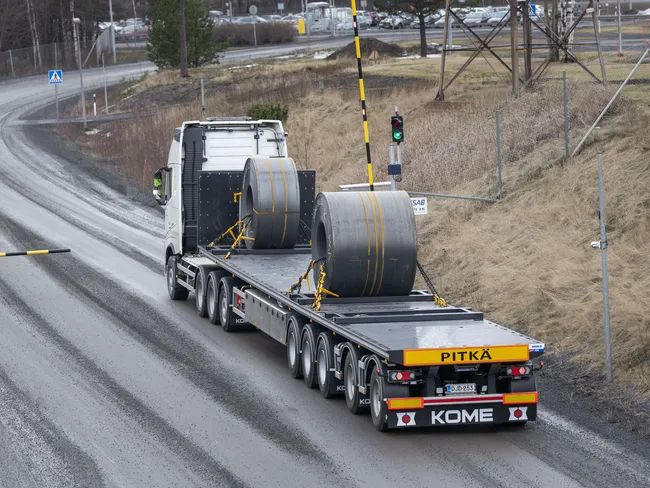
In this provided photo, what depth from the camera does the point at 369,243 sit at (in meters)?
13.6

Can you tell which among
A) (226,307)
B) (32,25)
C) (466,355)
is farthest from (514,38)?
(32,25)

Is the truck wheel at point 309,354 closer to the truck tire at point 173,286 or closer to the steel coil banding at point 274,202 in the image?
the steel coil banding at point 274,202

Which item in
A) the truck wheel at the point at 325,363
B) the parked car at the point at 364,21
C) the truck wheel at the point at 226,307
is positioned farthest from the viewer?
the parked car at the point at 364,21

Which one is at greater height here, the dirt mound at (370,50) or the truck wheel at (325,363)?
the dirt mound at (370,50)

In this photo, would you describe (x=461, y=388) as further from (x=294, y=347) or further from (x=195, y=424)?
(x=294, y=347)

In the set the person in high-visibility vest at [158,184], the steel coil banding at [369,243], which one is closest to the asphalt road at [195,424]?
the steel coil banding at [369,243]

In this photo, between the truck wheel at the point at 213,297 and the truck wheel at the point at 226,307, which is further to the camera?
the truck wheel at the point at 213,297

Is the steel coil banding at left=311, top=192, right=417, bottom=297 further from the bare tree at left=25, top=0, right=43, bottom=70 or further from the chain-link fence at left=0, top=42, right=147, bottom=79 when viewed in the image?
the bare tree at left=25, top=0, right=43, bottom=70

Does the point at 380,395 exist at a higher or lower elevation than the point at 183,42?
lower

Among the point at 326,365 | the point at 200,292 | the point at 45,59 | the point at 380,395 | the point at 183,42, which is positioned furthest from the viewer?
the point at 45,59

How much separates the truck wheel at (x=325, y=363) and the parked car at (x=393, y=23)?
3088 inches

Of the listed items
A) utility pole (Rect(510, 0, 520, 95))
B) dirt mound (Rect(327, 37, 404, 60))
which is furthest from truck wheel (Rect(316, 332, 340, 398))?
dirt mound (Rect(327, 37, 404, 60))

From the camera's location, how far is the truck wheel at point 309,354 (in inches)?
542

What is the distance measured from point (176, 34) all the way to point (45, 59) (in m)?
24.3
